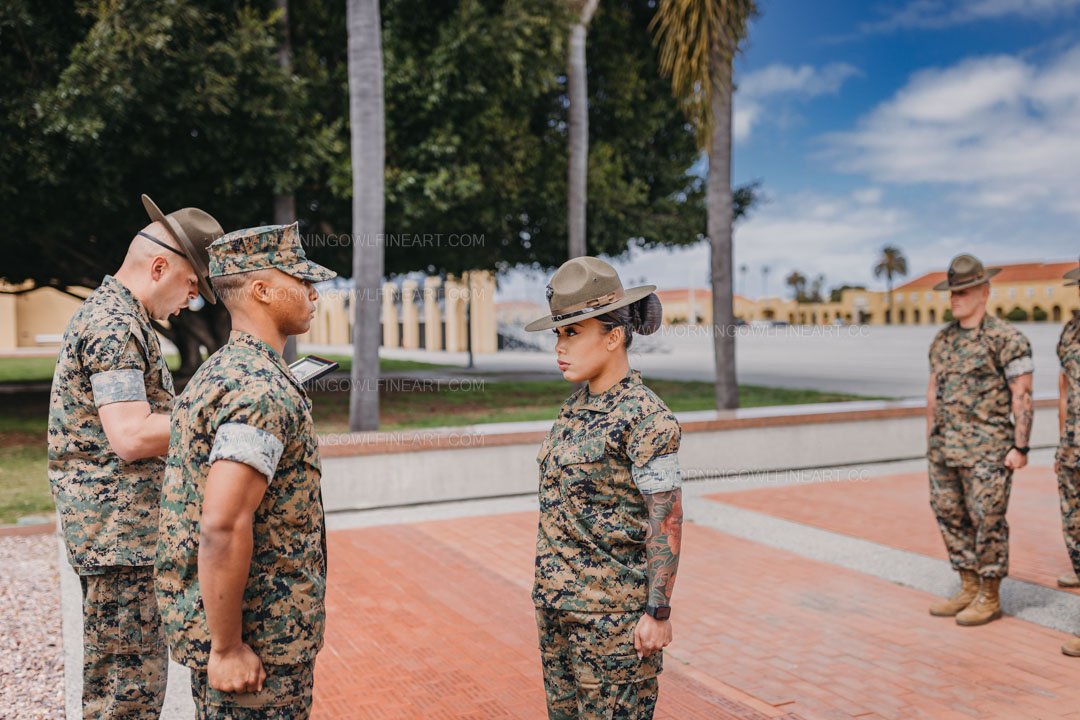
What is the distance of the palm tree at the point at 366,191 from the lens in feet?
31.5

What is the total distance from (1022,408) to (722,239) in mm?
7059

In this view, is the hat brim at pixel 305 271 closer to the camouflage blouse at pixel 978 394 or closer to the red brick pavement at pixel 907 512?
the camouflage blouse at pixel 978 394

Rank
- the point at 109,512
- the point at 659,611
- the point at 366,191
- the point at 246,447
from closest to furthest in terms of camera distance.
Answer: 1. the point at 246,447
2. the point at 659,611
3. the point at 109,512
4. the point at 366,191

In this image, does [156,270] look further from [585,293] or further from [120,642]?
[585,293]

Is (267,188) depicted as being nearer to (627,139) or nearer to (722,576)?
(627,139)

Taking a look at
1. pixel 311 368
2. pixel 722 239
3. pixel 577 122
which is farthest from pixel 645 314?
pixel 577 122

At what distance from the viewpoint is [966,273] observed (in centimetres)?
530

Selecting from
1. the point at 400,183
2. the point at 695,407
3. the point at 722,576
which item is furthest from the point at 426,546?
the point at 695,407

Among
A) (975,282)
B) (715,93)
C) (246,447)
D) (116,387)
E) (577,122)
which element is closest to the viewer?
(246,447)

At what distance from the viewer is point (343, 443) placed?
26.9 ft

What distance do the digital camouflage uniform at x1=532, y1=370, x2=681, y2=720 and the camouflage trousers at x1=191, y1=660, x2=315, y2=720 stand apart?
0.77 metres

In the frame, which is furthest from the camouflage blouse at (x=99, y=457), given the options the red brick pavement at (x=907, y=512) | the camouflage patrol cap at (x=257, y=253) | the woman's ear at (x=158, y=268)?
the red brick pavement at (x=907, y=512)

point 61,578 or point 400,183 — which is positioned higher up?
point 400,183

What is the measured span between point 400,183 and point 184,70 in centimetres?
306
